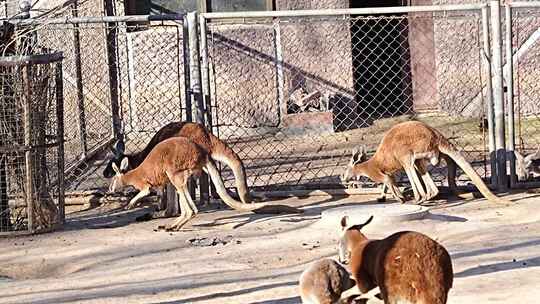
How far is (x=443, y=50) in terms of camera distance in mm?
16641

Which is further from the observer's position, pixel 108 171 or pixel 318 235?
pixel 108 171

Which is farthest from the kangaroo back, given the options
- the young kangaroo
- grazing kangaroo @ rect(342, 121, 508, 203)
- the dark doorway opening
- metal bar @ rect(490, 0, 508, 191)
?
the dark doorway opening

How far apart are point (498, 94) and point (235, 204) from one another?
280 centimetres

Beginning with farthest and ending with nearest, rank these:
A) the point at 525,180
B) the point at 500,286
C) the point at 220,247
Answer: the point at 525,180, the point at 220,247, the point at 500,286

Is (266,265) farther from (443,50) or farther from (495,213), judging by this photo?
(443,50)

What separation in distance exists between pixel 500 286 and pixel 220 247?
2.78m

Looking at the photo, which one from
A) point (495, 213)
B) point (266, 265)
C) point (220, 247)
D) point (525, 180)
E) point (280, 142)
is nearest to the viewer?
point (266, 265)

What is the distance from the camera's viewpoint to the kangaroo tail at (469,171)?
1063 cm

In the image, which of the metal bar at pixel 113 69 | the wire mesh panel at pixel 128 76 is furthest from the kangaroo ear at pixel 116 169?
the wire mesh panel at pixel 128 76

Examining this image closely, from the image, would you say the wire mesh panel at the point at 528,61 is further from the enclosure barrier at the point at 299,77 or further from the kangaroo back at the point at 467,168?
the kangaroo back at the point at 467,168

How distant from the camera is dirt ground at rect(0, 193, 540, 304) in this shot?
7.70 meters

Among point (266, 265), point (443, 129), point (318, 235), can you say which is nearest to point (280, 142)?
point (443, 129)

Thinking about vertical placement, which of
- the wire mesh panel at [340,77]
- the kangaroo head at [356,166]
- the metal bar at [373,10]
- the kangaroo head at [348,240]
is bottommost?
the kangaroo head at [348,240]

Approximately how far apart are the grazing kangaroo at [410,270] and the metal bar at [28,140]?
4.68 m
